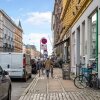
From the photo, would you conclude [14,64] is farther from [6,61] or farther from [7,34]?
[7,34]

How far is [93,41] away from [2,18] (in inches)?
3939

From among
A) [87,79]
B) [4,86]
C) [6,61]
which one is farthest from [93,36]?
[4,86]

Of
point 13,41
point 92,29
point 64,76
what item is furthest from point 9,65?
point 13,41

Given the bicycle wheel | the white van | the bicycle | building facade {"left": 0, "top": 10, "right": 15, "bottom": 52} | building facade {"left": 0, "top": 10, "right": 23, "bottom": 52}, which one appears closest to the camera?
the bicycle

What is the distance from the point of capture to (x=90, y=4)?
2305 cm

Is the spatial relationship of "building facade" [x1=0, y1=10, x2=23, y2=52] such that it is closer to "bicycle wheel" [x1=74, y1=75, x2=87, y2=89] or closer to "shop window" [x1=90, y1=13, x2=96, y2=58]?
"shop window" [x1=90, y1=13, x2=96, y2=58]

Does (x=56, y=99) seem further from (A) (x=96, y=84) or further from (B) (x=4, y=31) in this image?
(B) (x=4, y=31)

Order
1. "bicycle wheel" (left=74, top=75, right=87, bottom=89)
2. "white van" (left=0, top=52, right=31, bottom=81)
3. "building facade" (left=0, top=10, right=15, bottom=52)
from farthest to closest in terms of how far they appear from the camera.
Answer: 1. "building facade" (left=0, top=10, right=15, bottom=52)
2. "white van" (left=0, top=52, right=31, bottom=81)
3. "bicycle wheel" (left=74, top=75, right=87, bottom=89)

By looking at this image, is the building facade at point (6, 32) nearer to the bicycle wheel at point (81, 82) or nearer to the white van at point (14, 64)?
the white van at point (14, 64)

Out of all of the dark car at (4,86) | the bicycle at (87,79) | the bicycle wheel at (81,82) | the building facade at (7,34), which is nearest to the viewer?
the dark car at (4,86)

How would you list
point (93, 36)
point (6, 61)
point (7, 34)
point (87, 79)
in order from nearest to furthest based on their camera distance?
point (87, 79) → point (93, 36) → point (6, 61) → point (7, 34)

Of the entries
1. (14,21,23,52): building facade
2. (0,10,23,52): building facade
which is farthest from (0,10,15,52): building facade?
(14,21,23,52): building facade

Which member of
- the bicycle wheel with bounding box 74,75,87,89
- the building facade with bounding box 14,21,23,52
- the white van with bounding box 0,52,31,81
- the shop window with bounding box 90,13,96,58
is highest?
the building facade with bounding box 14,21,23,52

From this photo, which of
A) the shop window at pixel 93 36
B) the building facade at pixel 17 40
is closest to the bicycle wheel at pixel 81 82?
the shop window at pixel 93 36
